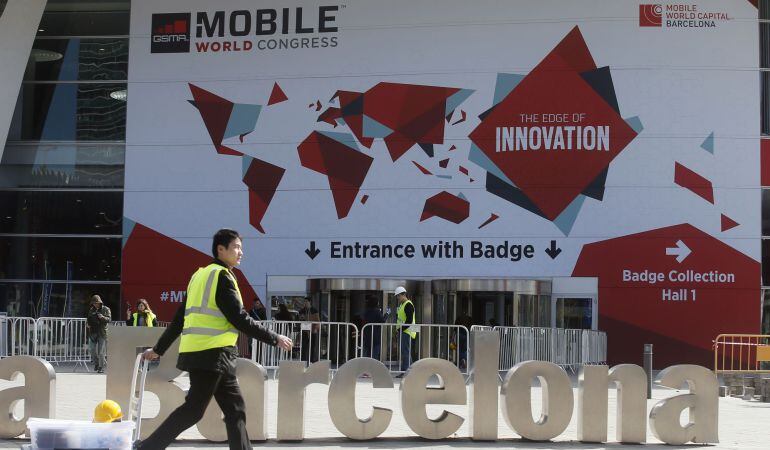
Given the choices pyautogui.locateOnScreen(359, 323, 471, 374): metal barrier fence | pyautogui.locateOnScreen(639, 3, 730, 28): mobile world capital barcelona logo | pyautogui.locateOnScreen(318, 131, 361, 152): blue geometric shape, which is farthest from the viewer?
pyautogui.locateOnScreen(318, 131, 361, 152): blue geometric shape

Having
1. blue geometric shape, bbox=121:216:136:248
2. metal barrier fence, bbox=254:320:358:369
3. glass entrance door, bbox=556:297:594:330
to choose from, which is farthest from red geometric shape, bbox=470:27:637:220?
blue geometric shape, bbox=121:216:136:248

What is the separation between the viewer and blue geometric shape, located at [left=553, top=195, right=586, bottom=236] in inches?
1049

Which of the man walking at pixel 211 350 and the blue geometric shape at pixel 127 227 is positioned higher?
the blue geometric shape at pixel 127 227

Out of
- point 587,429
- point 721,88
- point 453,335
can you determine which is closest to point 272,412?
point 587,429

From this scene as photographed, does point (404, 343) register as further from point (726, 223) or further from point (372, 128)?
point (726, 223)

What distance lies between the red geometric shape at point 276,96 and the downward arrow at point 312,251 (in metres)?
3.71

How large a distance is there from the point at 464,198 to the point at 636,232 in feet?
13.8

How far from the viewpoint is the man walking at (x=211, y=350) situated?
7.41m

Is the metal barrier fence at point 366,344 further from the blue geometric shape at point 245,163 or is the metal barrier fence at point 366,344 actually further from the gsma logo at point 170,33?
the gsma logo at point 170,33

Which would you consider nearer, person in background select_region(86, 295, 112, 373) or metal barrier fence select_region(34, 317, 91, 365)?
person in background select_region(86, 295, 112, 373)

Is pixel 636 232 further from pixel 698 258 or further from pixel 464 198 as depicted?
pixel 464 198

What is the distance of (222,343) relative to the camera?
751 cm

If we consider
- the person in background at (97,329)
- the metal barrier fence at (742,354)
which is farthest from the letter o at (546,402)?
the metal barrier fence at (742,354)

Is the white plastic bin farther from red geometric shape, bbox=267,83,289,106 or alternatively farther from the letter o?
red geometric shape, bbox=267,83,289,106
